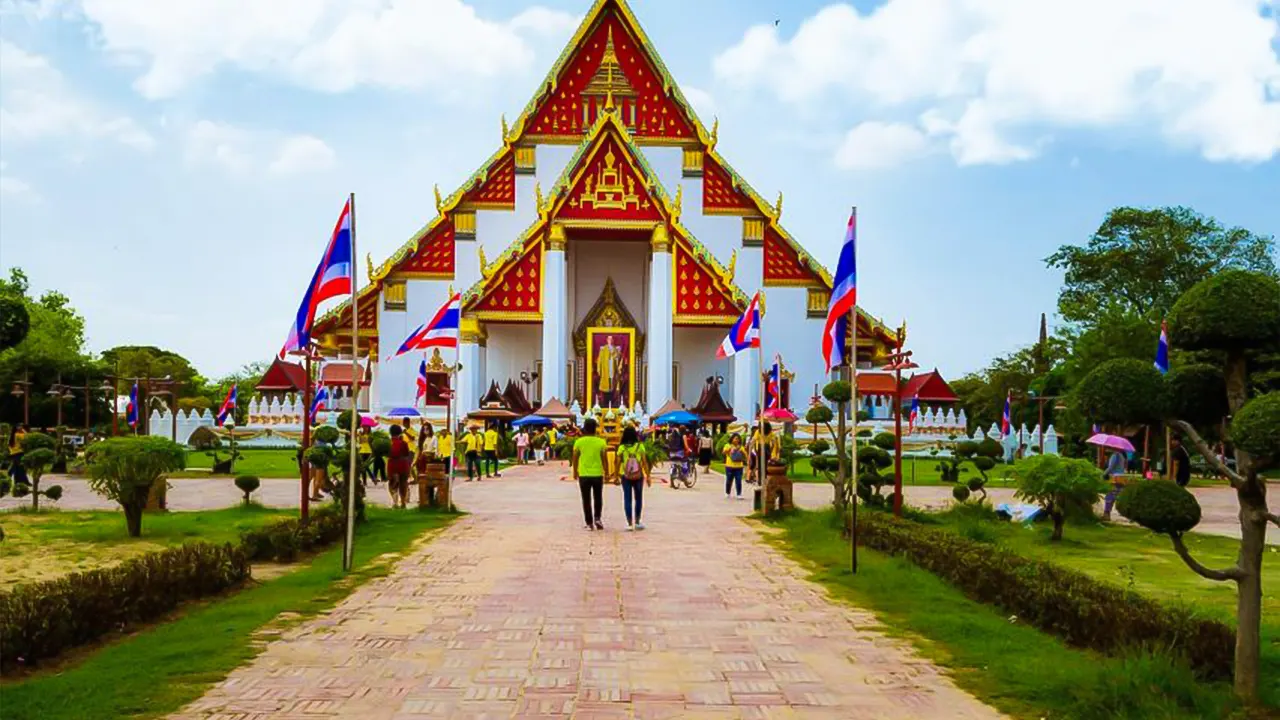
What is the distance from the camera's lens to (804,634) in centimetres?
846

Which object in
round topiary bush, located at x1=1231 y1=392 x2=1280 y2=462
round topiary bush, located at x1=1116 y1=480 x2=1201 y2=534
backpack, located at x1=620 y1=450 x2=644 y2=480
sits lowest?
backpack, located at x1=620 y1=450 x2=644 y2=480

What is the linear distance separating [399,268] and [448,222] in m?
2.59

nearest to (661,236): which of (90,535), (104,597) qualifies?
(90,535)

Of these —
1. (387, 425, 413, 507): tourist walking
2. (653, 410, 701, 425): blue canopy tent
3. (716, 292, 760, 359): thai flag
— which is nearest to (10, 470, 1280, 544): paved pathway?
(387, 425, 413, 507): tourist walking

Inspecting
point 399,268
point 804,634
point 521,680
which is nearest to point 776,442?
point 804,634

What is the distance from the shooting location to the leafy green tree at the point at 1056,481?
14.3 meters

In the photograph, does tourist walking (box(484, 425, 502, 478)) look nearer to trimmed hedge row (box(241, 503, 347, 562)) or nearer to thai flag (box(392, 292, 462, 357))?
thai flag (box(392, 292, 462, 357))

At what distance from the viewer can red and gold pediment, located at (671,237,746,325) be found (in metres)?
41.0

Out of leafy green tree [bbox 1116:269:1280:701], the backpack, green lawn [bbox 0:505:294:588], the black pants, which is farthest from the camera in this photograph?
the black pants

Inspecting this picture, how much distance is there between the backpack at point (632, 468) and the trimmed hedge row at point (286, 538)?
3818mm

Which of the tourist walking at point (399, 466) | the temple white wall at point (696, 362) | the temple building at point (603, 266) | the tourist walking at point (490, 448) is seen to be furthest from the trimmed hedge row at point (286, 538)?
the temple white wall at point (696, 362)

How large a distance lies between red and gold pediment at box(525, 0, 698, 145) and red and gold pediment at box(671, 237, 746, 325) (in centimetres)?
653

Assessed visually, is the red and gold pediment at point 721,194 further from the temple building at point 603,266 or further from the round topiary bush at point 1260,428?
the round topiary bush at point 1260,428

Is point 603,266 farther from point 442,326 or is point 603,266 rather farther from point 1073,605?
point 1073,605
